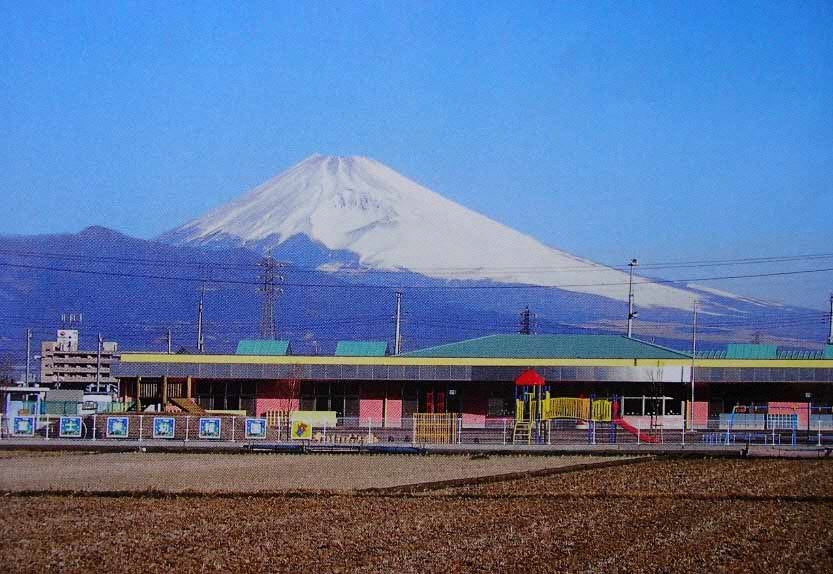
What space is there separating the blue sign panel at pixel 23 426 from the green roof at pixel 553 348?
2369 centimetres

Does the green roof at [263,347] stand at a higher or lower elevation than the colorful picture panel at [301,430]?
higher

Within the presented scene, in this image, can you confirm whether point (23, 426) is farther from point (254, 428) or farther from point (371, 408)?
point (371, 408)

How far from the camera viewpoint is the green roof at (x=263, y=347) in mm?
74625

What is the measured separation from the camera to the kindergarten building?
68125mm

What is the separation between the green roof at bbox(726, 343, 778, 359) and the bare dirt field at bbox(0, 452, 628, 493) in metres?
32.3

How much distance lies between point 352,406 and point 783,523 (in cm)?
4656

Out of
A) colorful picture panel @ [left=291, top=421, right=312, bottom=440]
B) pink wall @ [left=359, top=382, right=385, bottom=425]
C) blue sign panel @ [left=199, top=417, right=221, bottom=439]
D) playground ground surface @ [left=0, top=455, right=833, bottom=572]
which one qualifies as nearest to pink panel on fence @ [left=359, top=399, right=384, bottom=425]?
Result: pink wall @ [left=359, top=382, right=385, bottom=425]

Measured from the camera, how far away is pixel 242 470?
3703 cm

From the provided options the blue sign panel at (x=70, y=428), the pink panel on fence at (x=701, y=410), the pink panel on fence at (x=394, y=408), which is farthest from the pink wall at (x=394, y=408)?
the blue sign panel at (x=70, y=428)

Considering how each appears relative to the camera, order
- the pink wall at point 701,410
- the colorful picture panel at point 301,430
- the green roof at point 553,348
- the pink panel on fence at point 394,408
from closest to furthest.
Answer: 1. the colorful picture panel at point 301,430
2. the pink panel on fence at point 394,408
3. the pink wall at point 701,410
4. the green roof at point 553,348

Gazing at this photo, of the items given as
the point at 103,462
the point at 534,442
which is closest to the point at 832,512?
the point at 103,462

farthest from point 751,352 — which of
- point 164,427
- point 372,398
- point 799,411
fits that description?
point 164,427

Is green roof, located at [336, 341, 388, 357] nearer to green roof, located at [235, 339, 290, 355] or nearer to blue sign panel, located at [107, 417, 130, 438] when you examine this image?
green roof, located at [235, 339, 290, 355]

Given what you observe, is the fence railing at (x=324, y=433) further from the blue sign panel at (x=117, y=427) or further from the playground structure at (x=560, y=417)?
the playground structure at (x=560, y=417)
